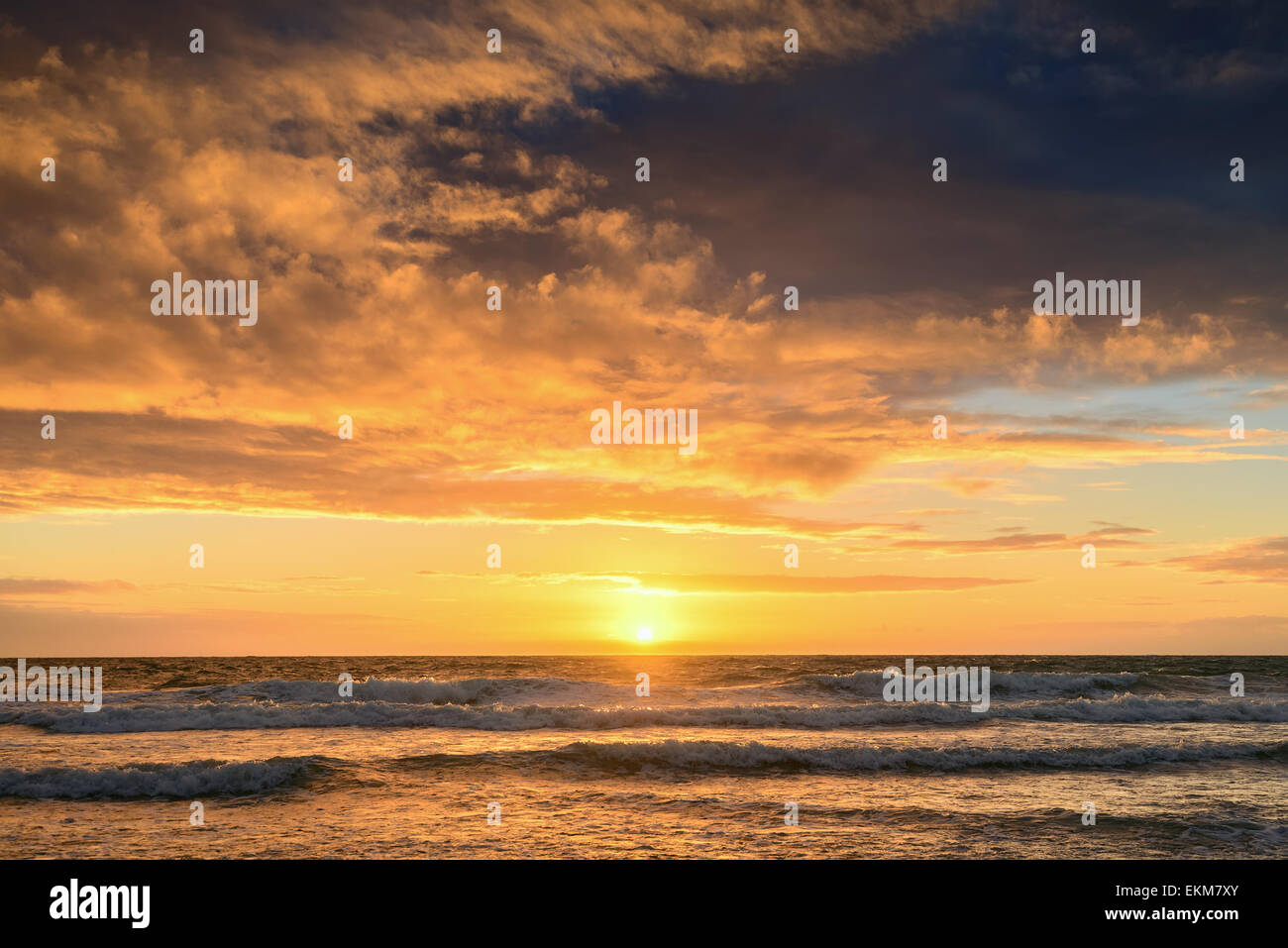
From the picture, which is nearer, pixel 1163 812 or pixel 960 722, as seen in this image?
pixel 1163 812

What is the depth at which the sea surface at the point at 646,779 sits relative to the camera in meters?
14.0

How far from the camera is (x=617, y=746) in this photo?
22.8 metres

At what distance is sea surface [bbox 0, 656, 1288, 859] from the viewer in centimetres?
1397

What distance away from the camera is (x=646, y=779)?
20078mm

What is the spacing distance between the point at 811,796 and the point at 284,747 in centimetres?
1616
